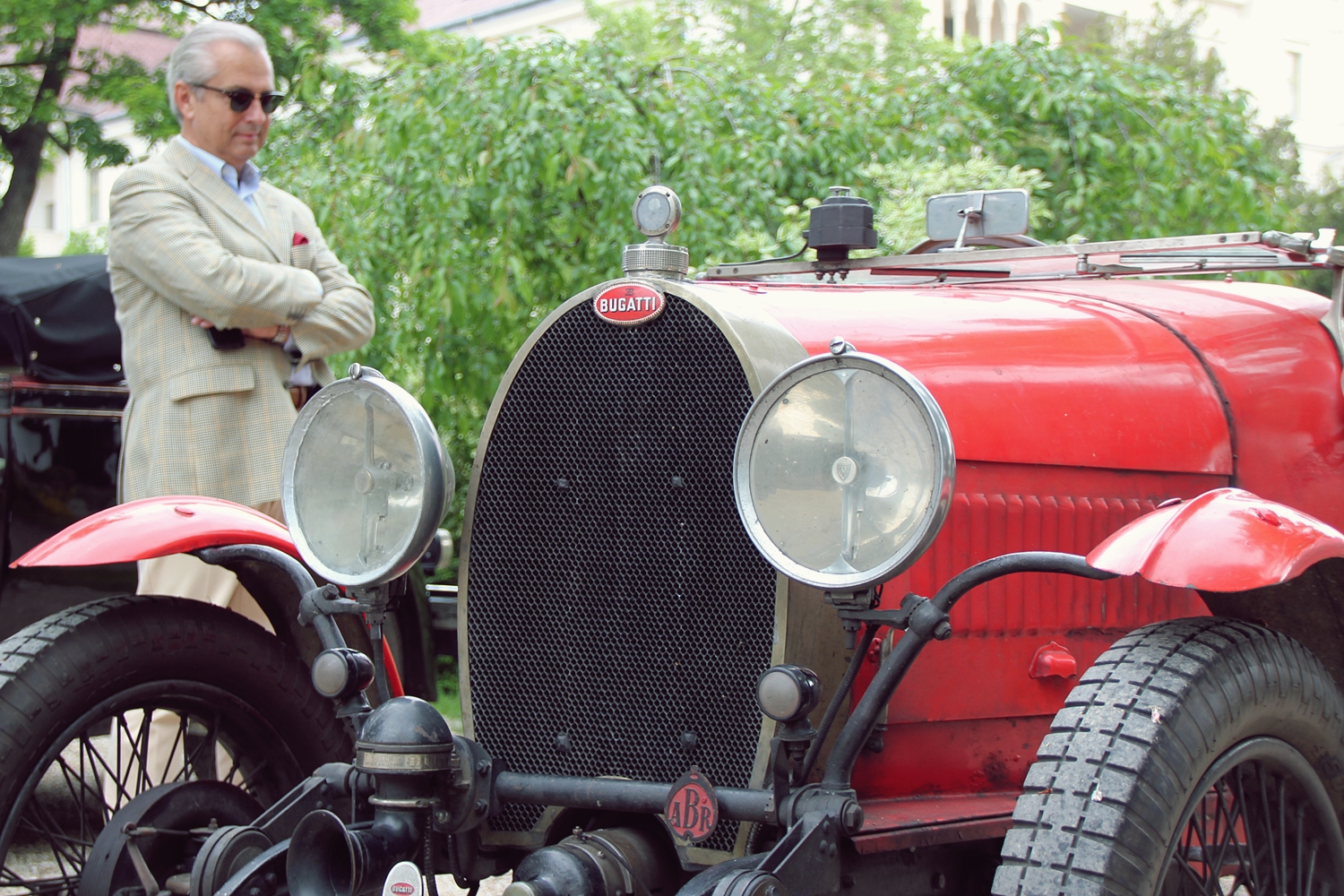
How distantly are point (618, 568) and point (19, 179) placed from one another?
12.4 m

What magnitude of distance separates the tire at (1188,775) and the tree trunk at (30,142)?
1229 cm

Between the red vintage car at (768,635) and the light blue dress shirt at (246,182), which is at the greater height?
the light blue dress shirt at (246,182)

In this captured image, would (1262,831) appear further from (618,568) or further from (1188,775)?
(618,568)

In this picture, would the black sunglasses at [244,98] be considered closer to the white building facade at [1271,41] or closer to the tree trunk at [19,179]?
the tree trunk at [19,179]

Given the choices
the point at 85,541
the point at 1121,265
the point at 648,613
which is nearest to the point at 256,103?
the point at 85,541

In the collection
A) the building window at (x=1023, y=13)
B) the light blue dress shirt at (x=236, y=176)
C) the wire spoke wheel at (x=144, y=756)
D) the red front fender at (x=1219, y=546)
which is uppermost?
the building window at (x=1023, y=13)

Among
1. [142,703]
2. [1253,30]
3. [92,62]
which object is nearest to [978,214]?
[142,703]

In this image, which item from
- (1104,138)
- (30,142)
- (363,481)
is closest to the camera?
(363,481)

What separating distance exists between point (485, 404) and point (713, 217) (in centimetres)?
145

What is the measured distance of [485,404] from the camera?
21.8 ft

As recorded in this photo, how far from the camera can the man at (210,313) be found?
3.22 m

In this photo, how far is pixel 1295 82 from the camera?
26.6m

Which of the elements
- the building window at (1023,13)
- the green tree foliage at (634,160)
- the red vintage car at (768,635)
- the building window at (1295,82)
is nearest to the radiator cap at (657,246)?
the red vintage car at (768,635)

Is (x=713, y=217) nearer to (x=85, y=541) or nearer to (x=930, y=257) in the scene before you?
(x=930, y=257)
